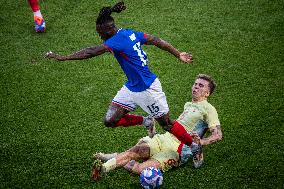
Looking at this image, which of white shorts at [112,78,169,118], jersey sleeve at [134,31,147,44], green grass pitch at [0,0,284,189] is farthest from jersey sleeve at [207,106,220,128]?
jersey sleeve at [134,31,147,44]

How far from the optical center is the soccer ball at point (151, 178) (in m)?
5.41

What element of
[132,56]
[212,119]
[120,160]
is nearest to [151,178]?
[120,160]

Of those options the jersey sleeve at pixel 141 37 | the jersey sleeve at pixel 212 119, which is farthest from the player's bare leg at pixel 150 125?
the jersey sleeve at pixel 141 37

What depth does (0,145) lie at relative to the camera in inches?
263

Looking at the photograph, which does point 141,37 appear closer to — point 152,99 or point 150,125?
point 152,99

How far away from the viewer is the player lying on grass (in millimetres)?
5728

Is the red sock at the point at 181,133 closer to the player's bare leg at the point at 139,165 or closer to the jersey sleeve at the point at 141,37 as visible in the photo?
the player's bare leg at the point at 139,165

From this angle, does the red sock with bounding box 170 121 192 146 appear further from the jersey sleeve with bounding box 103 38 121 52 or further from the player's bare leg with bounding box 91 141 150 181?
the jersey sleeve with bounding box 103 38 121 52

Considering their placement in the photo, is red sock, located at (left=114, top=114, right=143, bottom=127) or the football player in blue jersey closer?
the football player in blue jersey

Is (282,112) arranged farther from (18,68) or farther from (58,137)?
(18,68)

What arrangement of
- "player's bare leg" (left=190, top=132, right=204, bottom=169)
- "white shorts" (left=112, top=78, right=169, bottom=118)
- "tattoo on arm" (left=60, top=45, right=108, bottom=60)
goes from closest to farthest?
"tattoo on arm" (left=60, top=45, right=108, bottom=60)
"white shorts" (left=112, top=78, right=169, bottom=118)
"player's bare leg" (left=190, top=132, right=204, bottom=169)

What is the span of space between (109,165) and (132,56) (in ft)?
4.83

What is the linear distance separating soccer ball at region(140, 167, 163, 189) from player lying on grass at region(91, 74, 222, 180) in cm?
25

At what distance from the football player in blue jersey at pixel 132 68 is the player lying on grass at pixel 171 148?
211 millimetres
